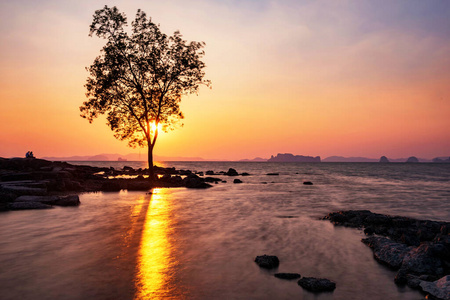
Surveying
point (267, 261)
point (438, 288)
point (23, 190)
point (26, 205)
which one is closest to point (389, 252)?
point (438, 288)

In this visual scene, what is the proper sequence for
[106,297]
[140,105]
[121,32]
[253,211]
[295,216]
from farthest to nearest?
[140,105] < [121,32] < [253,211] < [295,216] < [106,297]

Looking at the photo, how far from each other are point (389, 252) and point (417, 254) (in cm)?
83

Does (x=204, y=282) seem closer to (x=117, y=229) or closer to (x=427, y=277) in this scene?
(x=427, y=277)

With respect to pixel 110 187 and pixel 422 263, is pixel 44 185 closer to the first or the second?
pixel 110 187

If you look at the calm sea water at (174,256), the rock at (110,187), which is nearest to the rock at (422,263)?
the calm sea water at (174,256)

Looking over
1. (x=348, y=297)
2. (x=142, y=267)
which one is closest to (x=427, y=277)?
(x=348, y=297)

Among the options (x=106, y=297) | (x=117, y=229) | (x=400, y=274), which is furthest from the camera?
(x=117, y=229)

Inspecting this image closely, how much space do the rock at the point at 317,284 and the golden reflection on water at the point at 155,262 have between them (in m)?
3.12

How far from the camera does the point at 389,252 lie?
29.9 ft

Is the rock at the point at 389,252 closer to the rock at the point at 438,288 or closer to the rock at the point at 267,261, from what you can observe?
the rock at the point at 438,288

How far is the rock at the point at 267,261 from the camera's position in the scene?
26.6 ft

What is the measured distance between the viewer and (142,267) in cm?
781

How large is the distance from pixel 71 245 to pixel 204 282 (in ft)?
18.2

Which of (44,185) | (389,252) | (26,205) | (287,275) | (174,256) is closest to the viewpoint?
(287,275)
